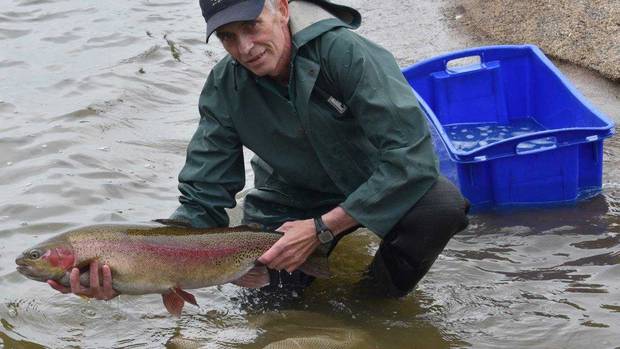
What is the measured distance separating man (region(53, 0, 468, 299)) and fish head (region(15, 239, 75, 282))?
3.8 inches

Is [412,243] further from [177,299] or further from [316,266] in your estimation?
[177,299]

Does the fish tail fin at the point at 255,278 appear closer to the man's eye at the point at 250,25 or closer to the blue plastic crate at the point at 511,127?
the man's eye at the point at 250,25

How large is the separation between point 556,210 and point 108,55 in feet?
18.8

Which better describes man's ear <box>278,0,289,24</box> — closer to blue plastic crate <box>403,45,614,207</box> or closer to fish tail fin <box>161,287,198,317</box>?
fish tail fin <box>161,287,198,317</box>

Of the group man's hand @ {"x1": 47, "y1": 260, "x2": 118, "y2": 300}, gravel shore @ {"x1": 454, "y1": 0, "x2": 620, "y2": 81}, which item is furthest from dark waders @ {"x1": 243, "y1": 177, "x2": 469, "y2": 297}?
gravel shore @ {"x1": 454, "y1": 0, "x2": 620, "y2": 81}

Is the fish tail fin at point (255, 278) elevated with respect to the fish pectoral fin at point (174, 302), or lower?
elevated

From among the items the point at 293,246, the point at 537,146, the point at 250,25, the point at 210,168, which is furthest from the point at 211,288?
the point at 537,146

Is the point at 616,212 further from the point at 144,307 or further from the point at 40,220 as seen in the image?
the point at 40,220

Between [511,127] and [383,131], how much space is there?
3.17 meters

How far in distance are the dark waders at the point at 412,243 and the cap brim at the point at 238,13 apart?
3.58 feet

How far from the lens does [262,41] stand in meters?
4.14

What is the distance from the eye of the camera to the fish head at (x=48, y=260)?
395 cm

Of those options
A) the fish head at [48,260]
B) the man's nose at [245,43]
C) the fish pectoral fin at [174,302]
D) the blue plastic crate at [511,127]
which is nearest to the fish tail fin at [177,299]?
the fish pectoral fin at [174,302]

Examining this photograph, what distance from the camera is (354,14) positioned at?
4.48m
